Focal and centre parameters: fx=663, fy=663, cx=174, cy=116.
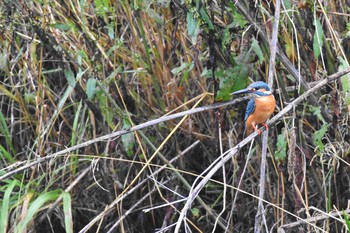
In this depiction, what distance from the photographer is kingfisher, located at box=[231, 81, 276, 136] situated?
2789 mm

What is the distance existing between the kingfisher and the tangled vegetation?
7 centimetres

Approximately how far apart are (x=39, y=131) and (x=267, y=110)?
1.33 meters

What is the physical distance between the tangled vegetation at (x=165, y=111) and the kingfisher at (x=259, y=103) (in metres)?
0.07

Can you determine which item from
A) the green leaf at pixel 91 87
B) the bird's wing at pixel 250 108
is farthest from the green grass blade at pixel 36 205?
the bird's wing at pixel 250 108

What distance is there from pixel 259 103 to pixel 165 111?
0.73 metres

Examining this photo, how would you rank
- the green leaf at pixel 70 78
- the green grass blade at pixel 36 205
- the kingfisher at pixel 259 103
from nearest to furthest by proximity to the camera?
the kingfisher at pixel 259 103, the green leaf at pixel 70 78, the green grass blade at pixel 36 205

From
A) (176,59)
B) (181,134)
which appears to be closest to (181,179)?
(181,134)

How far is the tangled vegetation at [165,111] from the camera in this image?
9.41ft

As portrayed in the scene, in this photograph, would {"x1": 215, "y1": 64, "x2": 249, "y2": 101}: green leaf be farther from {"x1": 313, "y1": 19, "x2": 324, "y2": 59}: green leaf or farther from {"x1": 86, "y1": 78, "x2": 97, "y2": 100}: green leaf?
{"x1": 86, "y1": 78, "x2": 97, "y2": 100}: green leaf

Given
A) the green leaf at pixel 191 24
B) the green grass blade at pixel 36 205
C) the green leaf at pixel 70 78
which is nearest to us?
the green leaf at pixel 191 24

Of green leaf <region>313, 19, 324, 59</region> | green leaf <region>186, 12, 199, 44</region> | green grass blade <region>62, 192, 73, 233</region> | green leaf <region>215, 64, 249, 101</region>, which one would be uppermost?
green leaf <region>186, 12, 199, 44</region>

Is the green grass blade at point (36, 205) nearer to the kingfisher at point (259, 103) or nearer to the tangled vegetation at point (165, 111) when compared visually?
the tangled vegetation at point (165, 111)

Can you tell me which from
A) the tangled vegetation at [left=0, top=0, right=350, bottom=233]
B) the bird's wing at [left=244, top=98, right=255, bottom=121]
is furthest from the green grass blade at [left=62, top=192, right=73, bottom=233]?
the bird's wing at [left=244, top=98, right=255, bottom=121]

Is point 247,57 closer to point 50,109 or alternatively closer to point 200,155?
point 200,155
